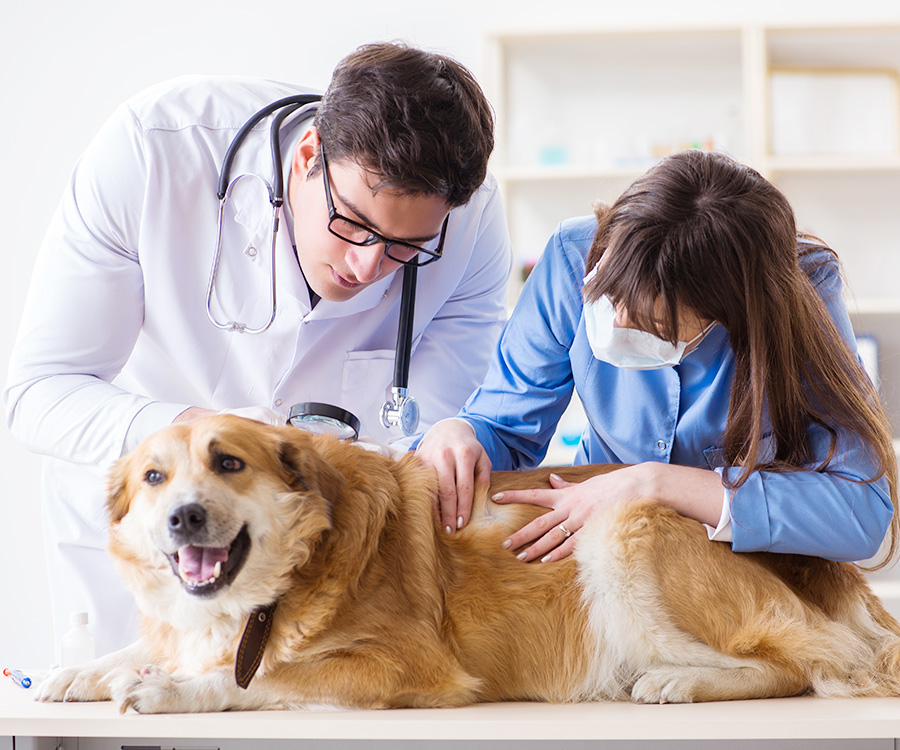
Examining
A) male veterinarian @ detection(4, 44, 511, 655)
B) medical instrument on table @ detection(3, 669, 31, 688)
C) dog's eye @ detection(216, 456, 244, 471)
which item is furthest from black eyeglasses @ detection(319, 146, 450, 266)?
medical instrument on table @ detection(3, 669, 31, 688)

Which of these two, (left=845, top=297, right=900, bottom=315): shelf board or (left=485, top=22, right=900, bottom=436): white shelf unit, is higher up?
(left=485, top=22, right=900, bottom=436): white shelf unit

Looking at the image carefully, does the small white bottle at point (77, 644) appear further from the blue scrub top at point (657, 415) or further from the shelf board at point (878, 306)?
the shelf board at point (878, 306)

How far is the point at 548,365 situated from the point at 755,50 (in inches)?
90.1

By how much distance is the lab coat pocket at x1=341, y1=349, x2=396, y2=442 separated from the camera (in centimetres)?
178

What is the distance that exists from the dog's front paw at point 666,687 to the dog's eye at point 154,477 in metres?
0.71

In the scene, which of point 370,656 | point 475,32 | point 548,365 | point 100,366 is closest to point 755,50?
point 475,32

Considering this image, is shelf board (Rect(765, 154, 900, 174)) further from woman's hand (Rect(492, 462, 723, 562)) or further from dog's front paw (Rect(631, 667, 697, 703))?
dog's front paw (Rect(631, 667, 697, 703))

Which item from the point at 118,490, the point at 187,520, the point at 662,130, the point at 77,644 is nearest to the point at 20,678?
the point at 77,644

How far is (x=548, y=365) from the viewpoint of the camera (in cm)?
158

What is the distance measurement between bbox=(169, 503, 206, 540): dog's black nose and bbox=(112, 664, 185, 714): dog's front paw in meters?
0.18

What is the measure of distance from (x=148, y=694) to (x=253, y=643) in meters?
0.14

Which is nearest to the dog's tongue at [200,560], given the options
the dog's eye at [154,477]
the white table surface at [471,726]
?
the dog's eye at [154,477]

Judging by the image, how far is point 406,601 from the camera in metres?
1.23

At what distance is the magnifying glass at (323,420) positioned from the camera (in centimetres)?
135
